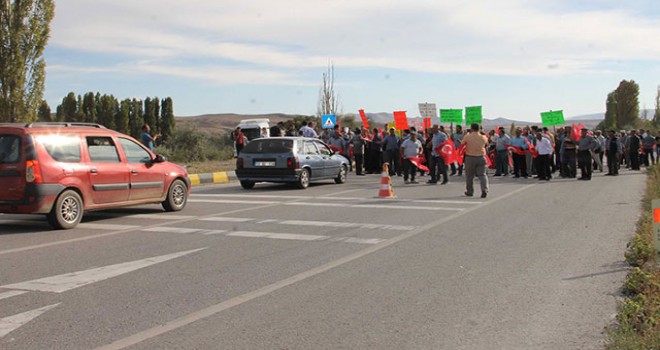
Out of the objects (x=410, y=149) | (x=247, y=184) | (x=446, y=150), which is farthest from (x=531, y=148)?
(x=247, y=184)

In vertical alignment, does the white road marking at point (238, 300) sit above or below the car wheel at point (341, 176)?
below

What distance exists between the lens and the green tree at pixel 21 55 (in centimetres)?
2745

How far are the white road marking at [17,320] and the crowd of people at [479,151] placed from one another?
1186 centimetres

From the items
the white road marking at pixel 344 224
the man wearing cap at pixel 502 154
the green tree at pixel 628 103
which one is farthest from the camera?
the green tree at pixel 628 103

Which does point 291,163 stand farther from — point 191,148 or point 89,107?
point 89,107

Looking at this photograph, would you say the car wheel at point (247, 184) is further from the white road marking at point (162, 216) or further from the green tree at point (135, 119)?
the green tree at point (135, 119)

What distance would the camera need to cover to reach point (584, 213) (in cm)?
1247

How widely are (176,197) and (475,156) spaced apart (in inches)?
281

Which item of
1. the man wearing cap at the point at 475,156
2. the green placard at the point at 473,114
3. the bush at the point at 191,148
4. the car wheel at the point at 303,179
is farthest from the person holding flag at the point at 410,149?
the bush at the point at 191,148

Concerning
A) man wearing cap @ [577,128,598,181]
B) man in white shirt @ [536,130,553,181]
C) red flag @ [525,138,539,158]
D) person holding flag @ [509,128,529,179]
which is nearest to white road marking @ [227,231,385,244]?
man in white shirt @ [536,130,553,181]

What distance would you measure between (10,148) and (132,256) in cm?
348

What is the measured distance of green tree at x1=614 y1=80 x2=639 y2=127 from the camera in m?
93.2

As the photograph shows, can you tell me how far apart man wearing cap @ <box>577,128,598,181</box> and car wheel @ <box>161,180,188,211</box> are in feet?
46.9

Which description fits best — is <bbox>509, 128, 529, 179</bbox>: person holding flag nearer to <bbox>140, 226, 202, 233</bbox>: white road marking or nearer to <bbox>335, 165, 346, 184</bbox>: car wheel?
<bbox>335, 165, 346, 184</bbox>: car wheel
